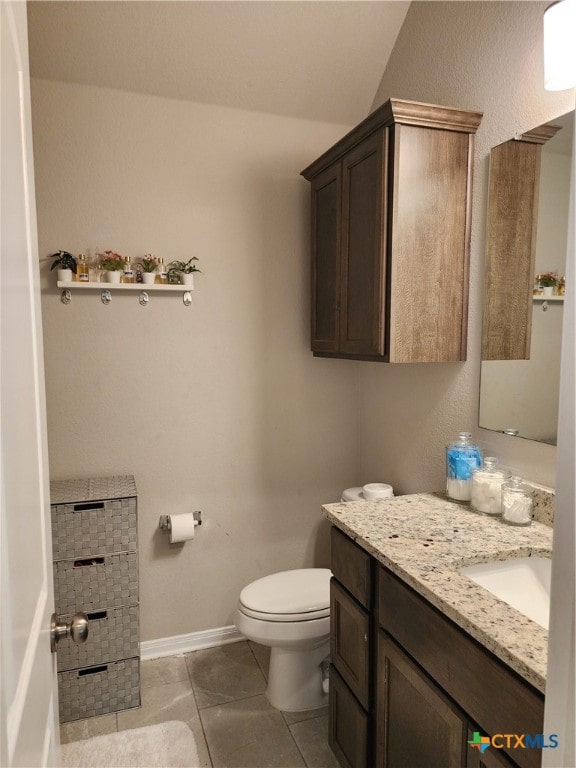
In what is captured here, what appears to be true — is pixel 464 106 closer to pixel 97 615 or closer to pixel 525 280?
pixel 525 280

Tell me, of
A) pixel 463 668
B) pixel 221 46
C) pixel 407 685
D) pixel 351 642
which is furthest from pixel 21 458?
pixel 221 46

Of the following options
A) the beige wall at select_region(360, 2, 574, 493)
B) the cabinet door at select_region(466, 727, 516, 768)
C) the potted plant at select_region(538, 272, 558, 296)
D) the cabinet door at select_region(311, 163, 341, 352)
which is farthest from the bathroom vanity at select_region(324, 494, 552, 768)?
the cabinet door at select_region(311, 163, 341, 352)

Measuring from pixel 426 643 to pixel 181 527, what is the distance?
142 cm

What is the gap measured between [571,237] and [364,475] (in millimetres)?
2392

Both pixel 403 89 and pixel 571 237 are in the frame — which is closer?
pixel 571 237

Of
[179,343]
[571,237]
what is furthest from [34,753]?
[179,343]

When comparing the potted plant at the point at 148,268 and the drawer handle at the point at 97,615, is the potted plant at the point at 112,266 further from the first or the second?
the drawer handle at the point at 97,615

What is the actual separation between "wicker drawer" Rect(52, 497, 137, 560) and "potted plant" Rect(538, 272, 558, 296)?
1.69 m

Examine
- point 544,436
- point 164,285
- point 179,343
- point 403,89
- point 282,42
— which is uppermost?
point 282,42

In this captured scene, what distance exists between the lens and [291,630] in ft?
6.49

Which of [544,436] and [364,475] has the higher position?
[544,436]

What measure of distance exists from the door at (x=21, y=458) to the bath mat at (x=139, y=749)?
1.12m

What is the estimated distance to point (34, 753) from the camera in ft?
2.33

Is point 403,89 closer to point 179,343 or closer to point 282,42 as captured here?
point 282,42
